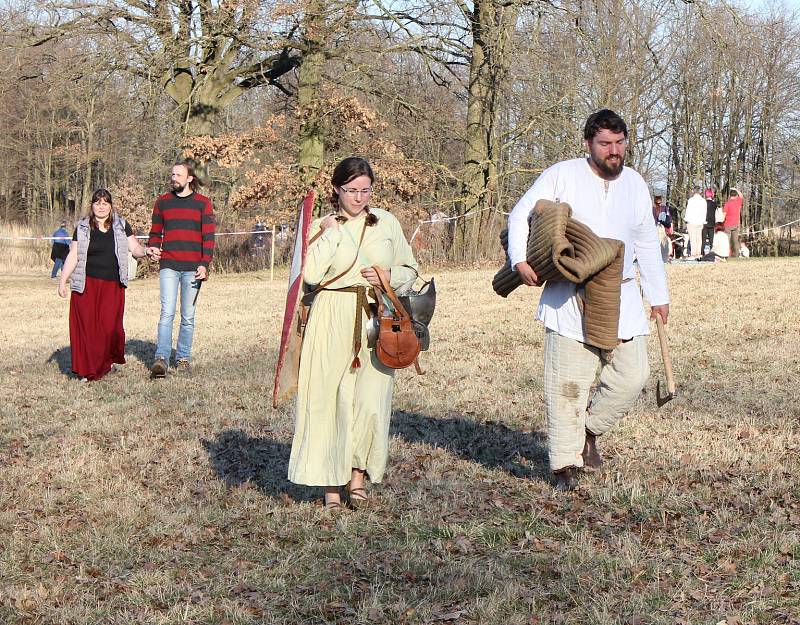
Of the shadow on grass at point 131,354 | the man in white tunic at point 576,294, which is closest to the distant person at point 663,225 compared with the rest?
the shadow on grass at point 131,354

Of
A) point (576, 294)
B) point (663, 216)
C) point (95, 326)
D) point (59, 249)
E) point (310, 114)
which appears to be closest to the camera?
point (576, 294)

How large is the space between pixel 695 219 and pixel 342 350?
23.3m

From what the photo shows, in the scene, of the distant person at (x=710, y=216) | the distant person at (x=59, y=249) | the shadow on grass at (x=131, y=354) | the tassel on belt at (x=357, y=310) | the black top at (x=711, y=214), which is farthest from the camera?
the black top at (x=711, y=214)

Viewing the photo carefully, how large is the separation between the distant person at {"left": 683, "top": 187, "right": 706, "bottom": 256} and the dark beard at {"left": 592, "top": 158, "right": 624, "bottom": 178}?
73.9ft

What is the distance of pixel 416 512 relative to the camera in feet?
19.3

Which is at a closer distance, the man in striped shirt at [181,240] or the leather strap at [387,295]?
the leather strap at [387,295]

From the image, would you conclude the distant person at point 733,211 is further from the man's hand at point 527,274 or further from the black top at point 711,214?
the man's hand at point 527,274

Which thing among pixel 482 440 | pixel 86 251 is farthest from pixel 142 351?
pixel 482 440

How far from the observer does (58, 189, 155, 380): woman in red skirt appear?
11.2 metres

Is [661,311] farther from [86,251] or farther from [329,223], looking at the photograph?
[86,251]

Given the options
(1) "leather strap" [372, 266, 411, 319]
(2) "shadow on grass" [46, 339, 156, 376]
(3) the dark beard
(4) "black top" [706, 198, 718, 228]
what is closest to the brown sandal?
(1) "leather strap" [372, 266, 411, 319]

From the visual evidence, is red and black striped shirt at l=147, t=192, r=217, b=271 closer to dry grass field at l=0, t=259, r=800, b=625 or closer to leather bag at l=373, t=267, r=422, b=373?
dry grass field at l=0, t=259, r=800, b=625

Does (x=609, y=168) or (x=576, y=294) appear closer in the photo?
(x=609, y=168)

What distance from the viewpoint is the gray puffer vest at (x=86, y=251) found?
1120 centimetres
